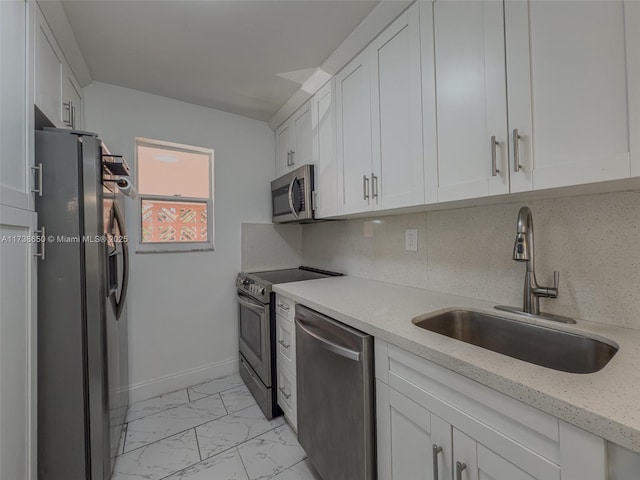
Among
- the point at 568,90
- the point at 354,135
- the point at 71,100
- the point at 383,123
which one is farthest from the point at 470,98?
the point at 71,100

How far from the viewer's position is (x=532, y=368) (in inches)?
26.8

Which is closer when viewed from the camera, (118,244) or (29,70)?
(29,70)

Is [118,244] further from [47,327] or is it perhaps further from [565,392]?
[565,392]

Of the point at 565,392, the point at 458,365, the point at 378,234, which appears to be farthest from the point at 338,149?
the point at 565,392

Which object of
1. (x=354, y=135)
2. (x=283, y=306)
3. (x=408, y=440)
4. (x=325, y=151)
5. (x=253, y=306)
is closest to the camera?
(x=408, y=440)

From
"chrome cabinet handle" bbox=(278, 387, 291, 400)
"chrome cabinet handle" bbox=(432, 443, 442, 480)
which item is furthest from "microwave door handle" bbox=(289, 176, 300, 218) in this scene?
"chrome cabinet handle" bbox=(432, 443, 442, 480)

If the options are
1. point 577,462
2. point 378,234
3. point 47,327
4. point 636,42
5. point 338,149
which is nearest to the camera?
point 577,462

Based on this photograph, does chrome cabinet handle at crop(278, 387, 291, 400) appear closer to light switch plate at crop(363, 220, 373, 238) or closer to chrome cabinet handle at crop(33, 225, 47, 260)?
light switch plate at crop(363, 220, 373, 238)

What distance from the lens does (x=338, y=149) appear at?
1781mm

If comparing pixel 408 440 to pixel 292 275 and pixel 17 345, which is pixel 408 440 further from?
pixel 292 275

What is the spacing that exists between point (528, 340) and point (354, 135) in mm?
1328

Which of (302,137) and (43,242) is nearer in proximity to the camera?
(43,242)

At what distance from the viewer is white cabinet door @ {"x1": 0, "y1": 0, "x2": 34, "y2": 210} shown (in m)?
0.93

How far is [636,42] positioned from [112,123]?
275 centimetres
